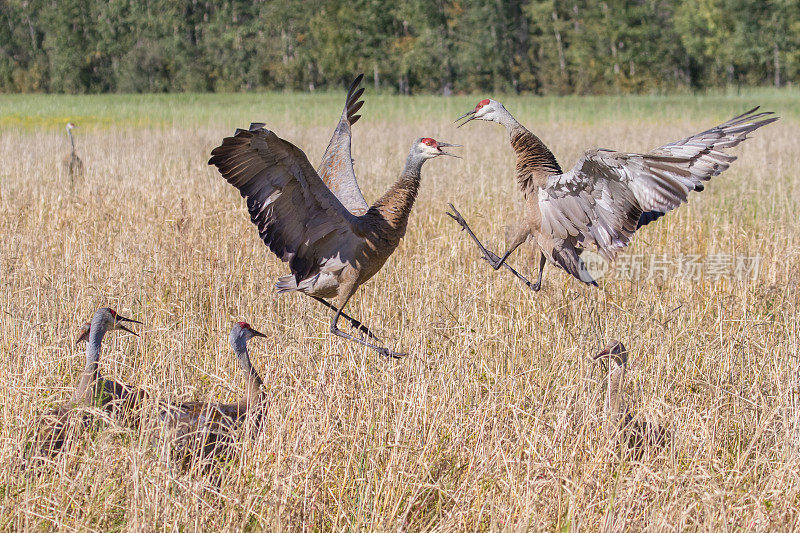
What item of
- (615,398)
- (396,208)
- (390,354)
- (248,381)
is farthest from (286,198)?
(615,398)

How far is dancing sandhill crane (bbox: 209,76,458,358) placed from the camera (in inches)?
161

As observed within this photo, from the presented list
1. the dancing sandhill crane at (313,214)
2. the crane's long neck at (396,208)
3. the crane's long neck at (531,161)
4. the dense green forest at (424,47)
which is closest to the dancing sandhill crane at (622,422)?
the dancing sandhill crane at (313,214)

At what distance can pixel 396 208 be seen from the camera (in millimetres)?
4391

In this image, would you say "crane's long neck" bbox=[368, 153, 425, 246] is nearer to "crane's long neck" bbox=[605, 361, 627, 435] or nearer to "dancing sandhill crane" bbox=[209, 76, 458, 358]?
"dancing sandhill crane" bbox=[209, 76, 458, 358]

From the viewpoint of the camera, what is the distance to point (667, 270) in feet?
19.9

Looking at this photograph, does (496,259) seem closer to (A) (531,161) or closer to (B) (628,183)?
(A) (531,161)

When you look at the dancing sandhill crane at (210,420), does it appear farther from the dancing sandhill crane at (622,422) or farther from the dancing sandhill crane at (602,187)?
the dancing sandhill crane at (602,187)

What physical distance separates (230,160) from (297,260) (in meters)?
0.81

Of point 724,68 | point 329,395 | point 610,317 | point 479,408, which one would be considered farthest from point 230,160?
point 724,68

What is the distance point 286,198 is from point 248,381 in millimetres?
1207

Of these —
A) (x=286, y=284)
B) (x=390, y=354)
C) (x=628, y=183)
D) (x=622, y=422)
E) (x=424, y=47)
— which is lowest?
(x=622, y=422)

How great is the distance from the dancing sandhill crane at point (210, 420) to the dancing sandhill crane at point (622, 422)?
1.40 metres

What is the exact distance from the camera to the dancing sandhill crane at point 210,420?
2969mm

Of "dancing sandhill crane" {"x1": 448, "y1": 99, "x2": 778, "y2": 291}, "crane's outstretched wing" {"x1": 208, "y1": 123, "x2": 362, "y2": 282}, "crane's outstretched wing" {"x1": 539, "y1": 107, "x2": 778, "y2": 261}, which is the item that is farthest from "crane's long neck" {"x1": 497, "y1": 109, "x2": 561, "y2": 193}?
"crane's outstretched wing" {"x1": 208, "y1": 123, "x2": 362, "y2": 282}
